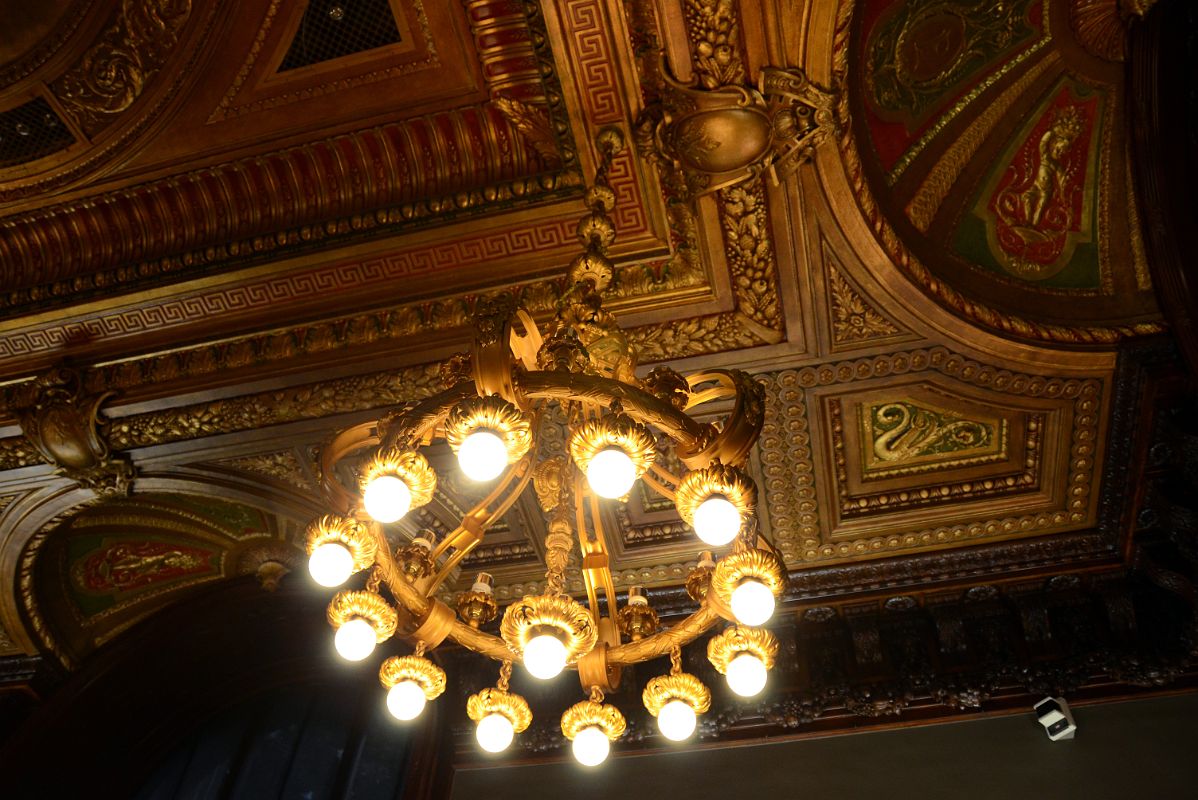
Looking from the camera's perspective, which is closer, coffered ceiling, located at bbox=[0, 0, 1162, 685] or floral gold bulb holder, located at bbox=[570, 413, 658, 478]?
floral gold bulb holder, located at bbox=[570, 413, 658, 478]

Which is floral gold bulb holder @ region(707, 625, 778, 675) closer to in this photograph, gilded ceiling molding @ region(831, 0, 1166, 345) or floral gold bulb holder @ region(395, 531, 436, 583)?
floral gold bulb holder @ region(395, 531, 436, 583)

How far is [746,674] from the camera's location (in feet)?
9.11

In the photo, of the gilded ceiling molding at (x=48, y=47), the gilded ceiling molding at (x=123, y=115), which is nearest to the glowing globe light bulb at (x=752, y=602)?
the gilded ceiling molding at (x=123, y=115)

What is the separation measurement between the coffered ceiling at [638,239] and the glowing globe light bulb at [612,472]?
1703mm

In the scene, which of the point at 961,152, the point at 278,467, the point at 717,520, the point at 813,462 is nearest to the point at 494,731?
the point at 717,520

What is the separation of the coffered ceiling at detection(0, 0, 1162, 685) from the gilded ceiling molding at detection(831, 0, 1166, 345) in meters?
0.02

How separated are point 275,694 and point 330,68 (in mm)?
4548

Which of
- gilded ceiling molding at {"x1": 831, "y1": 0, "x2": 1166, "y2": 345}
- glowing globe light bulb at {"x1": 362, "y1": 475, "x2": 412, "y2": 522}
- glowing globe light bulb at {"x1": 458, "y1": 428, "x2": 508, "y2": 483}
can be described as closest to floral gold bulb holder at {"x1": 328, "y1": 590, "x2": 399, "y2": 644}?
glowing globe light bulb at {"x1": 362, "y1": 475, "x2": 412, "y2": 522}

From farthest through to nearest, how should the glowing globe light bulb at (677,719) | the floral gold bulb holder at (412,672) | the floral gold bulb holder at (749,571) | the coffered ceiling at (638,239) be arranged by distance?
the coffered ceiling at (638,239), the floral gold bulb holder at (412,672), the glowing globe light bulb at (677,719), the floral gold bulb holder at (749,571)

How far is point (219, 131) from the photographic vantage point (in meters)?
4.25

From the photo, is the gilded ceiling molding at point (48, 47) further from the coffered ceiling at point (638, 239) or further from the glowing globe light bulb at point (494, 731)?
the glowing globe light bulb at point (494, 731)

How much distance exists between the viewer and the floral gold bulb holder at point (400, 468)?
2.69 m

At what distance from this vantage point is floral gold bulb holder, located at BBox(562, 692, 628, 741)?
9.94 feet

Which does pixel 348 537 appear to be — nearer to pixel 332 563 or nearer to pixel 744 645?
pixel 332 563
